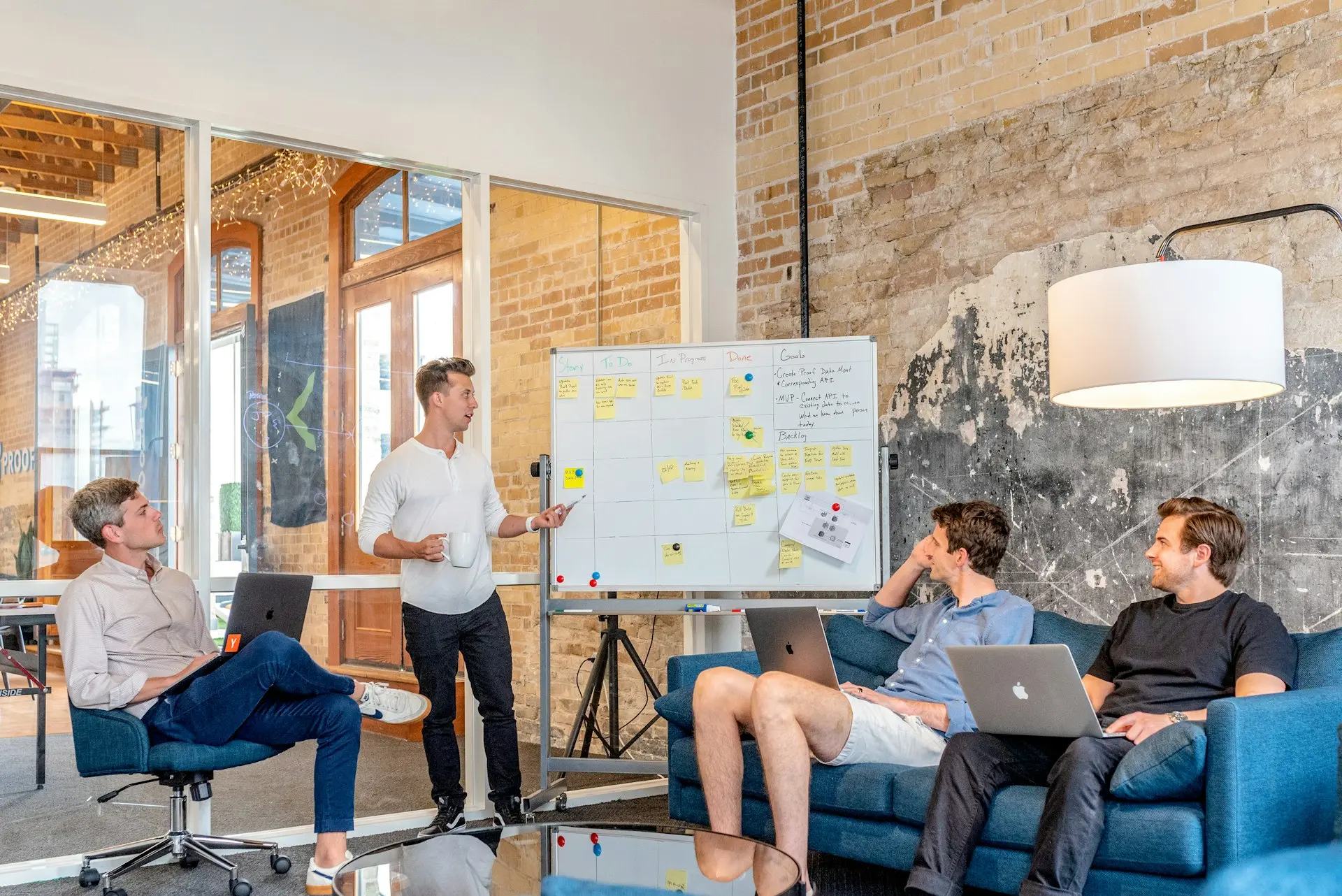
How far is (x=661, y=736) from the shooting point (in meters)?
5.40

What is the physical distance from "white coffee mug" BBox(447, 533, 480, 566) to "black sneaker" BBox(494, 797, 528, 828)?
0.99 m

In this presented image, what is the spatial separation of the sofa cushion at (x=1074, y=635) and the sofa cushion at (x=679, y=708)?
1098 mm

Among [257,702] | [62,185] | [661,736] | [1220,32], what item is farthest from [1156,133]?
[62,185]

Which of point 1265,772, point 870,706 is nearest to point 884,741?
point 870,706

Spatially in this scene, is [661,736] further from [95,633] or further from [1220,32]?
[1220,32]

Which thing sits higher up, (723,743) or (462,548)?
(462,548)

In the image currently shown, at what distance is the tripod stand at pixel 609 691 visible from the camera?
5.22m

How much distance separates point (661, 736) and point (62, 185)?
126 inches

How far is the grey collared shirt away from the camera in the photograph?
Answer: 351cm

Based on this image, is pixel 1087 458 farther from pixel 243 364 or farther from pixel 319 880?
pixel 243 364

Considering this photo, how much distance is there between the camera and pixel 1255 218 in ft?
12.4

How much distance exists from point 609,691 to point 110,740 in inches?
89.3

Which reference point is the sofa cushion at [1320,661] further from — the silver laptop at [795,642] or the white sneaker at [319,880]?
the white sneaker at [319,880]

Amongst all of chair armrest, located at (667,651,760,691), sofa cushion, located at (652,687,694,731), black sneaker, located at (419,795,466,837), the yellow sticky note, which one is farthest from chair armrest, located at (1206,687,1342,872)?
black sneaker, located at (419,795,466,837)
